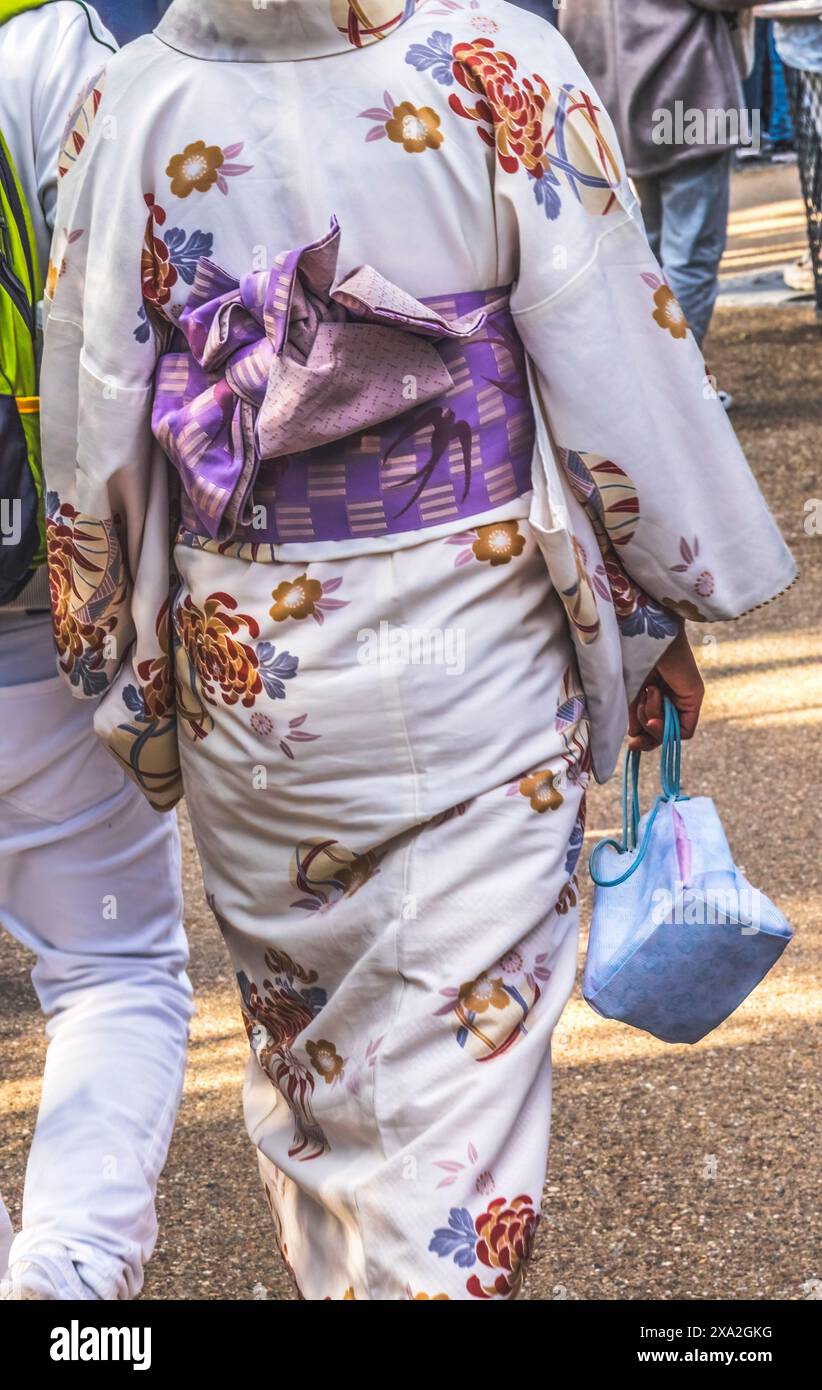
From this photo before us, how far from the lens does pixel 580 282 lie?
1.94 meters

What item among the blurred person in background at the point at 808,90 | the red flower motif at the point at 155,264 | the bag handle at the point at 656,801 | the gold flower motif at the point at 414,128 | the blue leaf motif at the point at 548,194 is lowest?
the blurred person in background at the point at 808,90

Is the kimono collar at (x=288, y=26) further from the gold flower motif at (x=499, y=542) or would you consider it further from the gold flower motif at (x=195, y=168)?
the gold flower motif at (x=499, y=542)

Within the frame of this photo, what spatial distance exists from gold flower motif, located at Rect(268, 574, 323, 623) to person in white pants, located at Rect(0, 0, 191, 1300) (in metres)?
0.45

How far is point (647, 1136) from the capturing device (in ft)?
9.46

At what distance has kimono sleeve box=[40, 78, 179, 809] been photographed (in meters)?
2.00

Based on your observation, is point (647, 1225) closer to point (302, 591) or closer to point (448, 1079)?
point (448, 1079)

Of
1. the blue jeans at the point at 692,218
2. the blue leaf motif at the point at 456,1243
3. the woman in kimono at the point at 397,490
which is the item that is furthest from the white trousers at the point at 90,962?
the blue jeans at the point at 692,218

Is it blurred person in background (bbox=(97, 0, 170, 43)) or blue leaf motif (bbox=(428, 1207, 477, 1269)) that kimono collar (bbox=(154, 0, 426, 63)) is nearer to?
blue leaf motif (bbox=(428, 1207, 477, 1269))

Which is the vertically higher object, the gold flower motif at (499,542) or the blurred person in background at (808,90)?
the gold flower motif at (499,542)

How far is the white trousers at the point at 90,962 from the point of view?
228 cm

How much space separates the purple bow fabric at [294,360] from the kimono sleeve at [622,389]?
100 mm

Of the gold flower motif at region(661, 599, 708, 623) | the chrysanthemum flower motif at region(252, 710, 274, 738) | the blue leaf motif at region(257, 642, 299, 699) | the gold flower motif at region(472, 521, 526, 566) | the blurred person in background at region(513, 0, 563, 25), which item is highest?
the gold flower motif at region(472, 521, 526, 566)

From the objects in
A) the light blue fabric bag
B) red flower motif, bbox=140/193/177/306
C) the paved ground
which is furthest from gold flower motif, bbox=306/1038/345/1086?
red flower motif, bbox=140/193/177/306

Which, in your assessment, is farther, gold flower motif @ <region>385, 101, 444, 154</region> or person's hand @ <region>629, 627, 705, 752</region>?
person's hand @ <region>629, 627, 705, 752</region>
